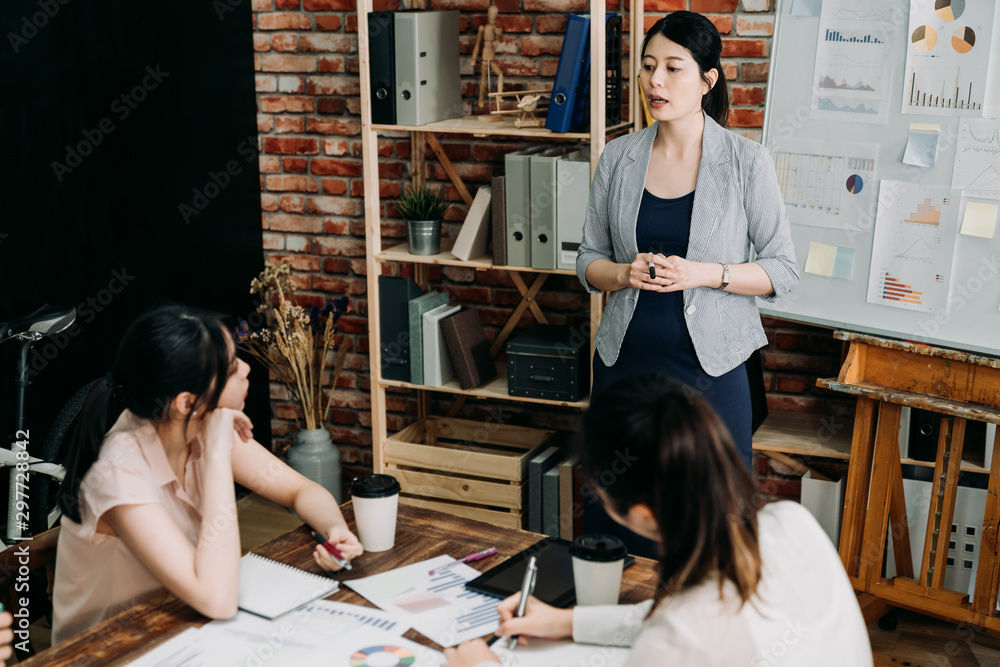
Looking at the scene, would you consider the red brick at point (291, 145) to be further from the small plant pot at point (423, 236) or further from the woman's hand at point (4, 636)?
the woman's hand at point (4, 636)

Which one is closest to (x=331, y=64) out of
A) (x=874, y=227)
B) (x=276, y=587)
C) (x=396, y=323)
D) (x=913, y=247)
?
(x=396, y=323)

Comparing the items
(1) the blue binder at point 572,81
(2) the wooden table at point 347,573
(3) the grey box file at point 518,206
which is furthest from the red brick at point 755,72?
(2) the wooden table at point 347,573

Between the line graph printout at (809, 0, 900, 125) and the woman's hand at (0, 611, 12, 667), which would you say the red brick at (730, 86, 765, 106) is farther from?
the woman's hand at (0, 611, 12, 667)

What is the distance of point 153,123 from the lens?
3.12 m

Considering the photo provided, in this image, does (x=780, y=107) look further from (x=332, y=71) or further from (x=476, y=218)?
(x=332, y=71)

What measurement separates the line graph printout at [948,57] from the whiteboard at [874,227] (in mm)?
16

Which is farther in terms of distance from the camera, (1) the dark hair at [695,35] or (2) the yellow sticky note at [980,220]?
(2) the yellow sticky note at [980,220]

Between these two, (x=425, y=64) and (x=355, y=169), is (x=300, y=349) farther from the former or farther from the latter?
(x=425, y=64)

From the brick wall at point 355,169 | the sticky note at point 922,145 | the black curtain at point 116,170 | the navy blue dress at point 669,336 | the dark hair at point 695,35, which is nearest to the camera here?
the dark hair at point 695,35

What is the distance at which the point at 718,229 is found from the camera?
2.27 m

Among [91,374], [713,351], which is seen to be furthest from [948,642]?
[91,374]

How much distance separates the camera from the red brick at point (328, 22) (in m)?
3.44

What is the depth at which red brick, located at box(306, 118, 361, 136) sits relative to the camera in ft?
11.5

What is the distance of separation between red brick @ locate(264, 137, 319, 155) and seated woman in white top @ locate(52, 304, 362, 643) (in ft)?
6.65
